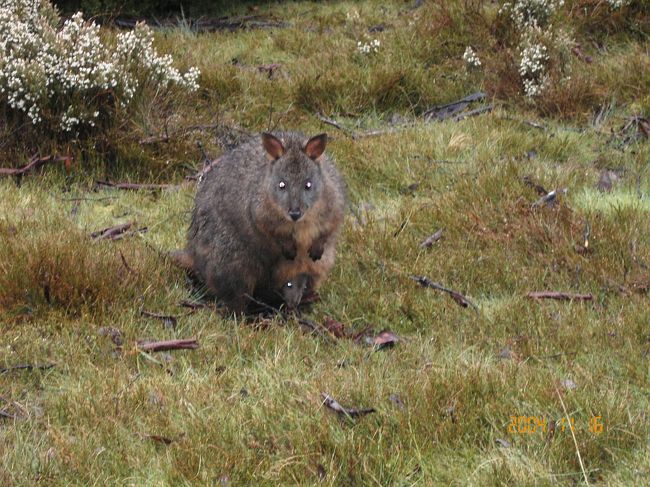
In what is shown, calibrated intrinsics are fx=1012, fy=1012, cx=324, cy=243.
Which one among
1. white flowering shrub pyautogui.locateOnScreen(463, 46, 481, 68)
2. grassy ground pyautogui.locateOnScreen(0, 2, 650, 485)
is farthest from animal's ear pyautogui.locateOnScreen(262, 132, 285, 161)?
white flowering shrub pyautogui.locateOnScreen(463, 46, 481, 68)

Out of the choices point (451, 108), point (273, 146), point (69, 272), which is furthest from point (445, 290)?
point (451, 108)

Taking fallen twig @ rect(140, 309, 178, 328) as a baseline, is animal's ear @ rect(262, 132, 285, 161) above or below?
above

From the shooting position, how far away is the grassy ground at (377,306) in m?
4.33

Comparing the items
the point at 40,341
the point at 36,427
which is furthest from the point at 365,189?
the point at 36,427

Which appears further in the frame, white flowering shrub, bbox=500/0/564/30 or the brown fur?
white flowering shrub, bbox=500/0/564/30

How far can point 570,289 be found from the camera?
6.39 m

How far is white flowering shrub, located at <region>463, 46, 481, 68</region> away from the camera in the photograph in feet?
32.4

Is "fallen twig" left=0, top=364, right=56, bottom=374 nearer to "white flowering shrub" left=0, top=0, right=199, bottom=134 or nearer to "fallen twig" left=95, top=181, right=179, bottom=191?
"fallen twig" left=95, top=181, right=179, bottom=191

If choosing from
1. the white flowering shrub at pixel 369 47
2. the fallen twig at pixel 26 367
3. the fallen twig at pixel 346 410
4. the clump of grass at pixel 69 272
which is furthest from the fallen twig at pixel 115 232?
the white flowering shrub at pixel 369 47

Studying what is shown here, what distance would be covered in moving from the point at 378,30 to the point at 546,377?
6884 millimetres

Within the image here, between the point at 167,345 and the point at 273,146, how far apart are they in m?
1.47

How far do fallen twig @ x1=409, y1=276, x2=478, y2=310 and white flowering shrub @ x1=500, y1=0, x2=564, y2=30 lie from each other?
441cm

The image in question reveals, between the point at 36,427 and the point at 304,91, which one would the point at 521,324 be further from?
the point at 304,91

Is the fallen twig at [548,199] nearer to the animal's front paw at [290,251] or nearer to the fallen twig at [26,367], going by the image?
the animal's front paw at [290,251]
